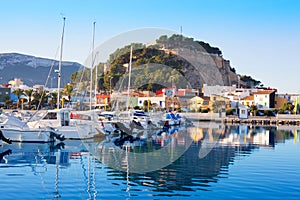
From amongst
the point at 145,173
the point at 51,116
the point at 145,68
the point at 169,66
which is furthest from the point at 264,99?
the point at 145,173

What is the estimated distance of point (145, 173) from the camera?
15875mm

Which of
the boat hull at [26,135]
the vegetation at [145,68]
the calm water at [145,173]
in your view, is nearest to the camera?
the calm water at [145,173]

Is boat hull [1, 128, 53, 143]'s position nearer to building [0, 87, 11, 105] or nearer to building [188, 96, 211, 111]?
building [188, 96, 211, 111]

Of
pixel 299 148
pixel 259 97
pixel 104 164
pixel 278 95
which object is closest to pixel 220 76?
pixel 278 95

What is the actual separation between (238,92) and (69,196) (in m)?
83.8

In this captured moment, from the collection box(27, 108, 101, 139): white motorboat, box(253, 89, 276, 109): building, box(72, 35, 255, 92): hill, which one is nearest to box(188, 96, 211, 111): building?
box(72, 35, 255, 92): hill

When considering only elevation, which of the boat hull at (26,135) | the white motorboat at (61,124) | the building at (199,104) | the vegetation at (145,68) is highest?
the vegetation at (145,68)

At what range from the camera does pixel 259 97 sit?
8506cm

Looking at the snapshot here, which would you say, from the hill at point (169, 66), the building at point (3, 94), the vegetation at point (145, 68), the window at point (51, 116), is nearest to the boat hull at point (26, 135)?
the window at point (51, 116)

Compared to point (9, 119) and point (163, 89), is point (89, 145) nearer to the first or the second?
point (9, 119)

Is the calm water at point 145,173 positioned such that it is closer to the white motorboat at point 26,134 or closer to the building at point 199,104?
the white motorboat at point 26,134

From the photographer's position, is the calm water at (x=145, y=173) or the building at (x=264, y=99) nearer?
the calm water at (x=145, y=173)

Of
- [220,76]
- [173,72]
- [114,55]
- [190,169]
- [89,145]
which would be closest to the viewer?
[190,169]

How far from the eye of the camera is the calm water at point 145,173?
1270 cm
